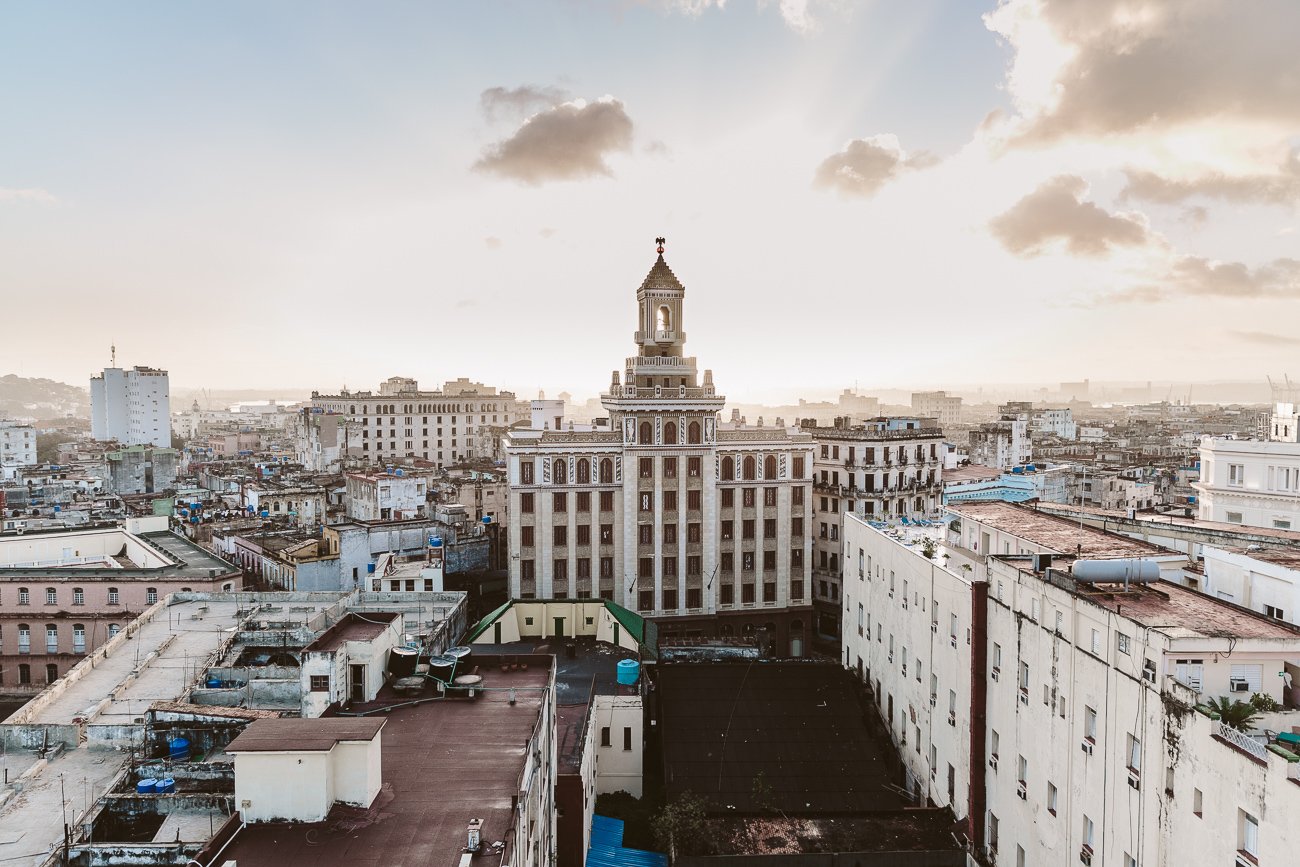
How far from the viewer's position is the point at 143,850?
22219 millimetres

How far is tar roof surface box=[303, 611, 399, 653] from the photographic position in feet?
107

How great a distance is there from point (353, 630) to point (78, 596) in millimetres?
32706

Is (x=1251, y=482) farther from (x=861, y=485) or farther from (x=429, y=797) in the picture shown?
(x=429, y=797)

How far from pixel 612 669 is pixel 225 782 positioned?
2343 cm

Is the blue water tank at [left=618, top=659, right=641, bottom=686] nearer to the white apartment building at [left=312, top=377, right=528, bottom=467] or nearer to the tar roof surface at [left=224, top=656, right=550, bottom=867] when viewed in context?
the tar roof surface at [left=224, top=656, right=550, bottom=867]

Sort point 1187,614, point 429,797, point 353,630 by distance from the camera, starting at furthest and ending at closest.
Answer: point 353,630, point 1187,614, point 429,797

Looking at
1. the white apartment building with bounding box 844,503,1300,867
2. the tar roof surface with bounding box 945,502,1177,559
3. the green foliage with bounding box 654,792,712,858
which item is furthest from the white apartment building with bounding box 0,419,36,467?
the white apartment building with bounding box 844,503,1300,867

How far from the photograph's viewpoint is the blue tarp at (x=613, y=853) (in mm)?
34812

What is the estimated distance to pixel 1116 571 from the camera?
28.4 meters

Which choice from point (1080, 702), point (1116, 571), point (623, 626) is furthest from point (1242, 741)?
point (623, 626)

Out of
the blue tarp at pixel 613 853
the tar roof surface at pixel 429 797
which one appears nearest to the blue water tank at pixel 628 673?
the blue tarp at pixel 613 853

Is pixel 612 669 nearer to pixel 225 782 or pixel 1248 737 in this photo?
pixel 225 782

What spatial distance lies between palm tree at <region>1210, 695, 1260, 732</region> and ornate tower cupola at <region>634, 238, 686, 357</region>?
5228 cm

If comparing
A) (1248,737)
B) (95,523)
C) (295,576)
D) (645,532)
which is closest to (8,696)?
(295,576)
